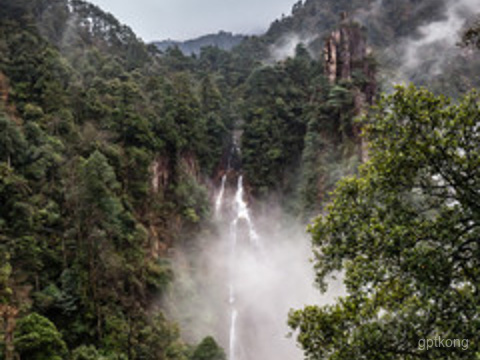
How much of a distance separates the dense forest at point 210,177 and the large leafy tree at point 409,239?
2 cm

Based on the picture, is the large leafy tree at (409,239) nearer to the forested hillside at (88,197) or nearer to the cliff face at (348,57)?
the forested hillside at (88,197)

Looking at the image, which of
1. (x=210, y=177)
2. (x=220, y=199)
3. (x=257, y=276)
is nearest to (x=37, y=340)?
(x=257, y=276)

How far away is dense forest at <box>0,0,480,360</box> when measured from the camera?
474 centimetres

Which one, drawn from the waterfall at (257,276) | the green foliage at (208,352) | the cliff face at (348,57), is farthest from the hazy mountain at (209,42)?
the green foliage at (208,352)

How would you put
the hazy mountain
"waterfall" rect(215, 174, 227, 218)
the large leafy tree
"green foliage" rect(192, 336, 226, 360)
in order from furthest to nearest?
1. the hazy mountain
2. "waterfall" rect(215, 174, 227, 218)
3. "green foliage" rect(192, 336, 226, 360)
4. the large leafy tree

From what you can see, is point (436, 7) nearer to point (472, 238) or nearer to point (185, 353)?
point (185, 353)

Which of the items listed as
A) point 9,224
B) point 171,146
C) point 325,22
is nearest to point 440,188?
point 9,224

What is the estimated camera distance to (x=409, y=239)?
462 cm

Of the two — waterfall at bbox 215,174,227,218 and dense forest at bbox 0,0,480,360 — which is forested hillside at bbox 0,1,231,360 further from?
waterfall at bbox 215,174,227,218

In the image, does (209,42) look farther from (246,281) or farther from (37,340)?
(37,340)

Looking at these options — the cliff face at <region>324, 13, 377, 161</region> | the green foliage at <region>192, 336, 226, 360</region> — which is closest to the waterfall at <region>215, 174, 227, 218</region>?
the cliff face at <region>324, 13, 377, 161</region>

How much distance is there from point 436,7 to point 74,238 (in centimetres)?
5605

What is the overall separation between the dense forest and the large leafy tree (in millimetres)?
25

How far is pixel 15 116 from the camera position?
813 inches
